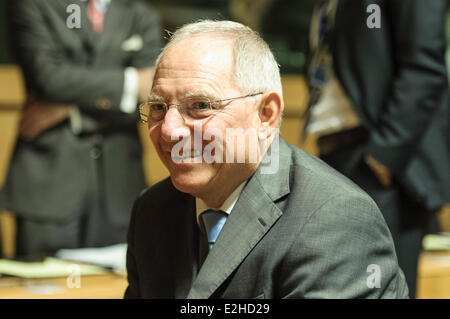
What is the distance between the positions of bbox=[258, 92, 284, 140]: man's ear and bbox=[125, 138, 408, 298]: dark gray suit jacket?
10 cm

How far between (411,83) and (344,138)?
11.3 inches

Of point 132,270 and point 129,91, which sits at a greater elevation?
point 129,91

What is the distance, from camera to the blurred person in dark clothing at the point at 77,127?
2.54m

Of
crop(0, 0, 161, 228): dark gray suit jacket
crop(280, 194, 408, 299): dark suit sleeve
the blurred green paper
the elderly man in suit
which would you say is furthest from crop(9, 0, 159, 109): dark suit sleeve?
crop(280, 194, 408, 299): dark suit sleeve

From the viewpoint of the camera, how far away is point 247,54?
1281mm

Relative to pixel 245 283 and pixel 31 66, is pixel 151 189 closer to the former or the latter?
pixel 245 283

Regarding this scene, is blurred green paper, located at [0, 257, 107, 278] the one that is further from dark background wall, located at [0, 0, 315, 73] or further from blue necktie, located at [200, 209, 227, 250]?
dark background wall, located at [0, 0, 315, 73]

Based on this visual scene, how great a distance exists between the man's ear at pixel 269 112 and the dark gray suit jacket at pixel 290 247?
102 mm

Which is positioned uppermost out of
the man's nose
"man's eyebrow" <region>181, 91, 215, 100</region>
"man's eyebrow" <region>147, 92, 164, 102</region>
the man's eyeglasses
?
"man's eyebrow" <region>181, 91, 215, 100</region>

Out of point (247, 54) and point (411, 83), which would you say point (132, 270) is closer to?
point (247, 54)

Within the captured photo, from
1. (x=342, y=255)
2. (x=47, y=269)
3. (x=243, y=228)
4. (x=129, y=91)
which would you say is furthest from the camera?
(x=129, y=91)

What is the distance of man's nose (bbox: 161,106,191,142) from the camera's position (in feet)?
4.12

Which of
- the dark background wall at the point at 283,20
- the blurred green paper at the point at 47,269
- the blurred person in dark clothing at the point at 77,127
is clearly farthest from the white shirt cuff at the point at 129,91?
the dark background wall at the point at 283,20

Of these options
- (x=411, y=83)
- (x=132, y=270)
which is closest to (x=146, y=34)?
(x=411, y=83)
